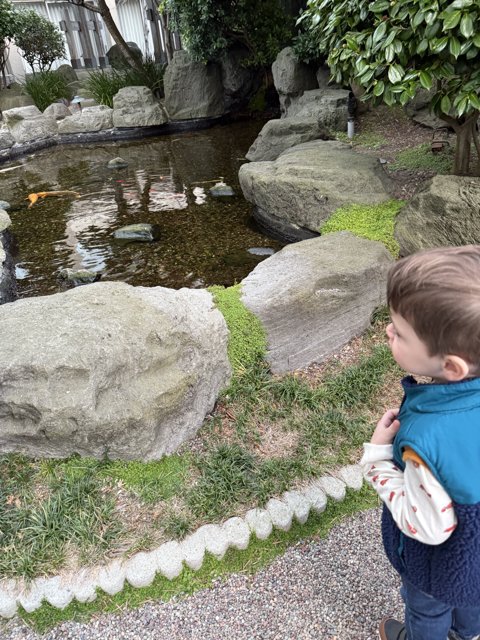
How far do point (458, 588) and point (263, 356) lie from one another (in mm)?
1978

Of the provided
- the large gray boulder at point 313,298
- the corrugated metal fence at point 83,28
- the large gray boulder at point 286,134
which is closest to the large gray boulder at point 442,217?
the large gray boulder at point 313,298

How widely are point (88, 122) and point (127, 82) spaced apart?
1938mm

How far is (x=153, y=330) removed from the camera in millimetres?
2617

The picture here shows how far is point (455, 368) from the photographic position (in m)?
1.11

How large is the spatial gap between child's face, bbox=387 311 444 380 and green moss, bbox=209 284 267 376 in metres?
1.89

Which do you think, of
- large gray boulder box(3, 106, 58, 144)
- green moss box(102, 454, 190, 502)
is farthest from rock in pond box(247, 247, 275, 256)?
large gray boulder box(3, 106, 58, 144)

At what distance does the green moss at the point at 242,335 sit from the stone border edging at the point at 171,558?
2.93 feet

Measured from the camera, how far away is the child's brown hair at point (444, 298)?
3.43ft

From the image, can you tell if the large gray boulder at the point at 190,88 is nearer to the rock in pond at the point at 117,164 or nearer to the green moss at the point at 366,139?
the rock in pond at the point at 117,164

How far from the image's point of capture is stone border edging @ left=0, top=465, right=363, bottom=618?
6.75 ft

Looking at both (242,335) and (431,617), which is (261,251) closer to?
(242,335)

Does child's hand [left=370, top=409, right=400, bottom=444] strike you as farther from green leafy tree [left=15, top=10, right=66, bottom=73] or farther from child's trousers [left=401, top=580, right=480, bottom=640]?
green leafy tree [left=15, top=10, right=66, bottom=73]

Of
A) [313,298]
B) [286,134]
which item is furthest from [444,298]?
[286,134]

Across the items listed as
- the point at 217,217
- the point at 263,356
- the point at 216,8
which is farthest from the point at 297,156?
the point at 216,8
